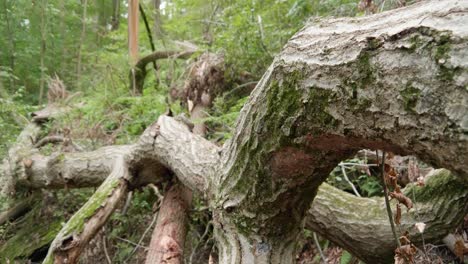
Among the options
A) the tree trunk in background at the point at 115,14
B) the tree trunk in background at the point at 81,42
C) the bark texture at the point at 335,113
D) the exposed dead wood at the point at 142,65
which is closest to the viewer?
the bark texture at the point at 335,113

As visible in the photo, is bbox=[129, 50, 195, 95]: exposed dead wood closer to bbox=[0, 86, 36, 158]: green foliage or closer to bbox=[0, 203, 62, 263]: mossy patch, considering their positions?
bbox=[0, 86, 36, 158]: green foliage

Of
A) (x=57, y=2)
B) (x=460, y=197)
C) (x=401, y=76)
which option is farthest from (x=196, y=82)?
(x=57, y=2)

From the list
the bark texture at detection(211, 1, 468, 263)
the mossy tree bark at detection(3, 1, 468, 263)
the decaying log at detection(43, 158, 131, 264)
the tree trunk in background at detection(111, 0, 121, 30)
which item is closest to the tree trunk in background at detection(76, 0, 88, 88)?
the tree trunk in background at detection(111, 0, 121, 30)

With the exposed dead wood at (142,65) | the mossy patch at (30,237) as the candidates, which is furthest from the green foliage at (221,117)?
the mossy patch at (30,237)

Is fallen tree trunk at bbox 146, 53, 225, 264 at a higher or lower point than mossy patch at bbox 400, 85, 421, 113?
lower

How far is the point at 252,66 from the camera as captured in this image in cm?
524

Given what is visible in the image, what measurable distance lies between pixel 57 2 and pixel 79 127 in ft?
16.7

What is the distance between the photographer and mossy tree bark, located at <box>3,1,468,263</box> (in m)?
0.94

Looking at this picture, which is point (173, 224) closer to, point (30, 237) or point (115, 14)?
point (30, 237)

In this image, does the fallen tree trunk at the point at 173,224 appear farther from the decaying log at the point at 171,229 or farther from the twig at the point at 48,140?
the twig at the point at 48,140

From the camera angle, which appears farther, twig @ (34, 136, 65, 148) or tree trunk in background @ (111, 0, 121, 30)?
tree trunk in background @ (111, 0, 121, 30)

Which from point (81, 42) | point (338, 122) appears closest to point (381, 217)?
point (338, 122)

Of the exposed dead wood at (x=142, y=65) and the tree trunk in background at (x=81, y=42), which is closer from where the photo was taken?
the exposed dead wood at (x=142, y=65)

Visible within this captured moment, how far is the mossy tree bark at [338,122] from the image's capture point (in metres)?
0.94
